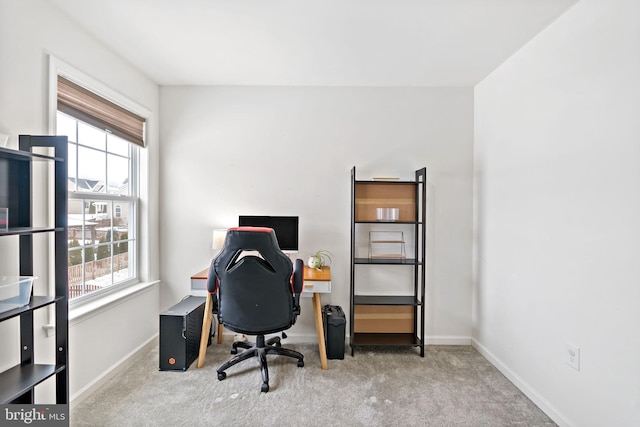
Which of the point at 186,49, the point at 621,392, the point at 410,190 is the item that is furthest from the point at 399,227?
the point at 186,49

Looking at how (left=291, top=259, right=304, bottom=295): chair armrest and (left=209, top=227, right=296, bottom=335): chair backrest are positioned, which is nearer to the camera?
(left=209, top=227, right=296, bottom=335): chair backrest

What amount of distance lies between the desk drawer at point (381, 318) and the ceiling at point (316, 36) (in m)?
2.22

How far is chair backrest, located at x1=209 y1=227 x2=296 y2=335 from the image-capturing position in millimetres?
2252

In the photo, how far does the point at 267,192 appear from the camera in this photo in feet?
10.5

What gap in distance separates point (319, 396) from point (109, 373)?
1.62m

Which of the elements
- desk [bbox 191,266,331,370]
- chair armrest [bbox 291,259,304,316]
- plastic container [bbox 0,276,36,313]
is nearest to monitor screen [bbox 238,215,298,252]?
desk [bbox 191,266,331,370]

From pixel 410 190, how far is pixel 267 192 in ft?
4.69

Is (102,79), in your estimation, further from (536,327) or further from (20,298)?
(536,327)

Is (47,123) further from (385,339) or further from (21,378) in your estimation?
(385,339)

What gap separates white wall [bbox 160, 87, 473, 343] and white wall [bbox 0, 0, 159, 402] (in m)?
0.20

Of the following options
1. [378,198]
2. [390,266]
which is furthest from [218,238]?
[390,266]

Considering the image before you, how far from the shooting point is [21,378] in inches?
62.1

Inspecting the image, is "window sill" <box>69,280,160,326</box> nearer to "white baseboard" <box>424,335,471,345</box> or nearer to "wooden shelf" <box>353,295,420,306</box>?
"wooden shelf" <box>353,295,420,306</box>

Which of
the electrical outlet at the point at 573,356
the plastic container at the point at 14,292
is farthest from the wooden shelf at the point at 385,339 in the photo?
the plastic container at the point at 14,292
